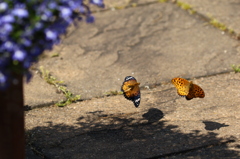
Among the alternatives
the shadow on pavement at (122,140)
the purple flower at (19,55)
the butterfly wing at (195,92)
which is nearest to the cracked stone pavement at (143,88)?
the shadow on pavement at (122,140)

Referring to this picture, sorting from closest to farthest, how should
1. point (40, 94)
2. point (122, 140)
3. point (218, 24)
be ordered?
1. point (122, 140)
2. point (40, 94)
3. point (218, 24)

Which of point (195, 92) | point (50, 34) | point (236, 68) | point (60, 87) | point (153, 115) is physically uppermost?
point (50, 34)

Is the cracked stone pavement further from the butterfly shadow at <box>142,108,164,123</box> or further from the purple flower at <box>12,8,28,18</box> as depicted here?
the purple flower at <box>12,8,28,18</box>

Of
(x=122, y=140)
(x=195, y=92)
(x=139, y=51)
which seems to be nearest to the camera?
(x=122, y=140)

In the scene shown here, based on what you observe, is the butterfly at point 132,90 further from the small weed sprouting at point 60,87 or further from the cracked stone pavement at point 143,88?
the small weed sprouting at point 60,87

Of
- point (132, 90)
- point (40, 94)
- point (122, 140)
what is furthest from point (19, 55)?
point (40, 94)

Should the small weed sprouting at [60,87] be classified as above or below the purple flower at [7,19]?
below

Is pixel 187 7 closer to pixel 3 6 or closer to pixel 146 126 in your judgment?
pixel 146 126
